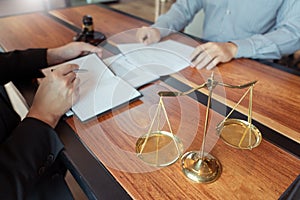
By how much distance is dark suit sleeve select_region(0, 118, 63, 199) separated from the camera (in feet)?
1.79

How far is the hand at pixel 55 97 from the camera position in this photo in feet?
2.23

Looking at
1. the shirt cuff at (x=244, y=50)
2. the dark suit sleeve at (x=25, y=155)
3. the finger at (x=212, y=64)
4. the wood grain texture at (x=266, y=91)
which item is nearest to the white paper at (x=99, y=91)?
the dark suit sleeve at (x=25, y=155)

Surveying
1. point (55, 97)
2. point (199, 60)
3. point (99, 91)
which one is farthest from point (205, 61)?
point (55, 97)

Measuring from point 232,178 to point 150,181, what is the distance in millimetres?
178

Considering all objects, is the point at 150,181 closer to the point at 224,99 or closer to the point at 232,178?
the point at 232,178

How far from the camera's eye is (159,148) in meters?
0.61

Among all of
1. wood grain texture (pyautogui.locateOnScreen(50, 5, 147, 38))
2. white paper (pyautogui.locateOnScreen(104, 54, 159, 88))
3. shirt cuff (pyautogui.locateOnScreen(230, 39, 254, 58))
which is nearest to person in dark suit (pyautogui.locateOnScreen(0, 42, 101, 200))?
white paper (pyautogui.locateOnScreen(104, 54, 159, 88))

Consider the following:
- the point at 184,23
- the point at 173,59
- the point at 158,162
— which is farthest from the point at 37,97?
the point at 184,23

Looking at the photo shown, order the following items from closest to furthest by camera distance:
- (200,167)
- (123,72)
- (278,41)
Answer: (200,167), (123,72), (278,41)

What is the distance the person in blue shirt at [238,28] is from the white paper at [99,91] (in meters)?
0.33

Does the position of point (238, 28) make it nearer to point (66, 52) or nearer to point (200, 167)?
point (66, 52)

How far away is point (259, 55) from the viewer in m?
1.10

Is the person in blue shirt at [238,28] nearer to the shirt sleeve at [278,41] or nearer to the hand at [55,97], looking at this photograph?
the shirt sleeve at [278,41]

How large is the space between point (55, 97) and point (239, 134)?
51cm
